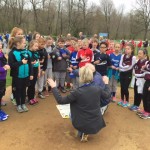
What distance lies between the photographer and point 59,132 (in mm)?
4473

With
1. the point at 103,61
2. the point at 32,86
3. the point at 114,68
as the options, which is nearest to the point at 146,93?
the point at 114,68

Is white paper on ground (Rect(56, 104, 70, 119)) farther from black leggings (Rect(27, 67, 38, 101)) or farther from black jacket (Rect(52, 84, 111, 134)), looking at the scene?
black jacket (Rect(52, 84, 111, 134))

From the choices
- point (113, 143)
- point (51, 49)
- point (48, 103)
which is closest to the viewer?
point (113, 143)

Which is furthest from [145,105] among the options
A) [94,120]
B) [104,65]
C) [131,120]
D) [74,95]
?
[74,95]

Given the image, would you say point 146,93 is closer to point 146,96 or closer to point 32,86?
point 146,96

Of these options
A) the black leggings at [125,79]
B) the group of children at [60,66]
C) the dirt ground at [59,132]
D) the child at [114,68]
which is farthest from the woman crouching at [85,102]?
the child at [114,68]

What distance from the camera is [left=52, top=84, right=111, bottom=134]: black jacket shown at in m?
3.83

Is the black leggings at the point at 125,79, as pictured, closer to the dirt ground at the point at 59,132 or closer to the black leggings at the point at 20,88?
the dirt ground at the point at 59,132

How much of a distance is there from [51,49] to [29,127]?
2860 millimetres

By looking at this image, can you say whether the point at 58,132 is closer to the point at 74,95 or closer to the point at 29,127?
the point at 29,127

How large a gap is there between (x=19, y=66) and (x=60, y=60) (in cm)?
194

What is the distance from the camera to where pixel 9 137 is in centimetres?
421

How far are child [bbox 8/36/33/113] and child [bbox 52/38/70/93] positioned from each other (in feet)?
5.07

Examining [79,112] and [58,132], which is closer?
[79,112]
